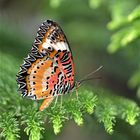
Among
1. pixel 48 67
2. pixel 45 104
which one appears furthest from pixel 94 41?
pixel 45 104

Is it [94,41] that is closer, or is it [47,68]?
[47,68]

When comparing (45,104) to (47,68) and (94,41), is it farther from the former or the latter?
(94,41)

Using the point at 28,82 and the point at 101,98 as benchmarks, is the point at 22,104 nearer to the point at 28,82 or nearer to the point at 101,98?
the point at 28,82

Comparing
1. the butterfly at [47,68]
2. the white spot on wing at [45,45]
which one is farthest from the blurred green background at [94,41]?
the white spot on wing at [45,45]

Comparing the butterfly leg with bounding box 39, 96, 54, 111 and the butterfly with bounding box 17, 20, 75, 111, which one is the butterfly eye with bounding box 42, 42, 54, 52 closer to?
the butterfly with bounding box 17, 20, 75, 111

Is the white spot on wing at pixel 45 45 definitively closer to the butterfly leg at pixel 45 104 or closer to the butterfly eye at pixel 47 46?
the butterfly eye at pixel 47 46
